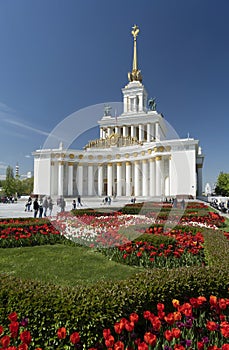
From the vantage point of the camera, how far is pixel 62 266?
6.64 metres

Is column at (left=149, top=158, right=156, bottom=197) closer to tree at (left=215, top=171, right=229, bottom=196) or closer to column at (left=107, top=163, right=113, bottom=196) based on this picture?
column at (left=107, top=163, right=113, bottom=196)

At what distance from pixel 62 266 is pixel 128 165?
147 ft

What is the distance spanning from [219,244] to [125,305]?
4052 millimetres

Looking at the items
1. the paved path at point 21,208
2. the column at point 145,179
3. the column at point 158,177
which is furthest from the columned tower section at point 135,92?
the paved path at point 21,208

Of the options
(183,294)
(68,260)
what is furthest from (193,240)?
(183,294)

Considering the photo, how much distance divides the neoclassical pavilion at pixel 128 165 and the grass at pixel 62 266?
3435cm

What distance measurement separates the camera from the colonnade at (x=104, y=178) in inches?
1935

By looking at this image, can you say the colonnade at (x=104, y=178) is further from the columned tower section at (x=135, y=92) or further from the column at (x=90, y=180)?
the columned tower section at (x=135, y=92)

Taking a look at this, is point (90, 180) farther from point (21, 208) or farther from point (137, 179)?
point (21, 208)

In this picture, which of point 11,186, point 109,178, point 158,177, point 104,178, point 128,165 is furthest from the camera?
point 11,186

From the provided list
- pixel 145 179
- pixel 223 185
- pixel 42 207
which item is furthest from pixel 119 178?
pixel 42 207

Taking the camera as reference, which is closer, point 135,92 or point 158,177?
point 158,177

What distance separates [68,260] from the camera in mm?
7184

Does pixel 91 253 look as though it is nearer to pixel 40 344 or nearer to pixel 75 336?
pixel 40 344
